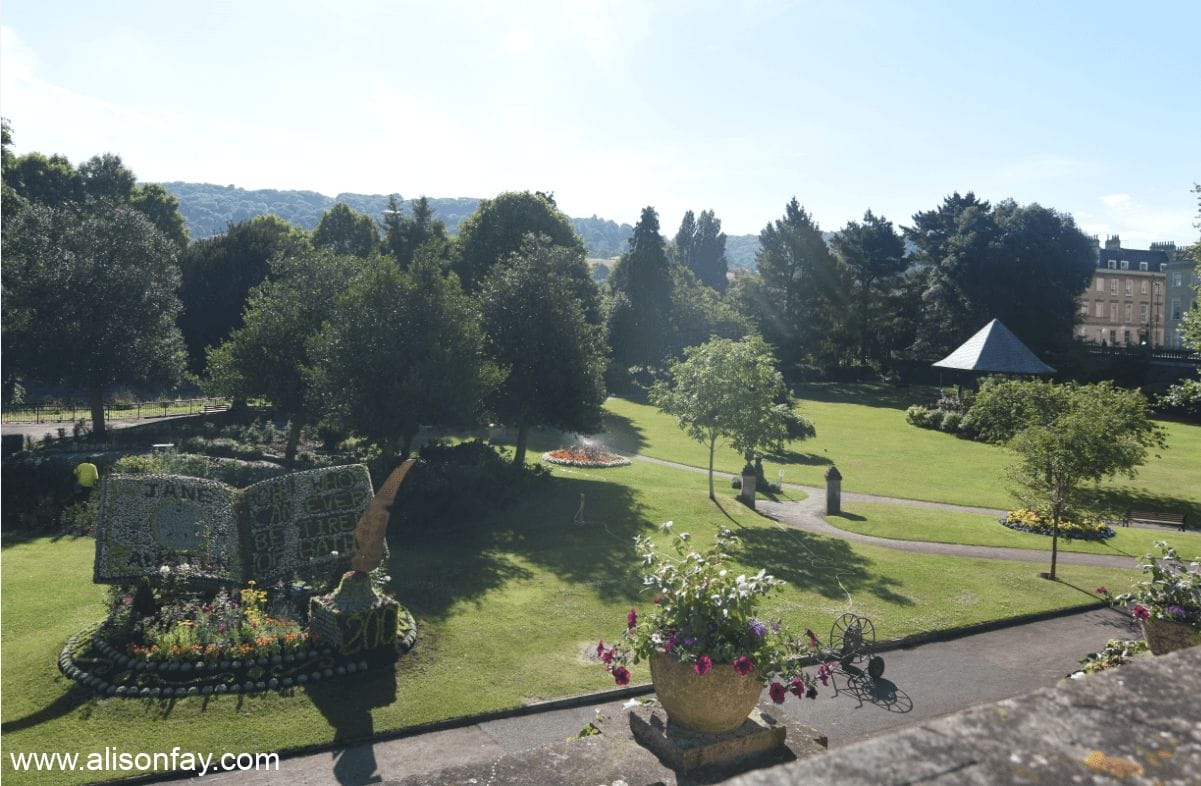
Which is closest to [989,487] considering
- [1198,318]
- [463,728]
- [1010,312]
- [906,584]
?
[1198,318]

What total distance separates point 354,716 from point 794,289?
78714mm

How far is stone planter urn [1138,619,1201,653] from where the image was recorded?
1236cm

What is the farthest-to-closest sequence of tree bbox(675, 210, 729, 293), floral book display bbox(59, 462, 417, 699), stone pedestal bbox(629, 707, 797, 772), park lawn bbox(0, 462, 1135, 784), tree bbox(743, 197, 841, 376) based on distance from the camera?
tree bbox(675, 210, 729, 293) < tree bbox(743, 197, 841, 376) < floral book display bbox(59, 462, 417, 699) < park lawn bbox(0, 462, 1135, 784) < stone pedestal bbox(629, 707, 797, 772)

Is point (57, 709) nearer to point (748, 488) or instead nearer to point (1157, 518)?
point (748, 488)

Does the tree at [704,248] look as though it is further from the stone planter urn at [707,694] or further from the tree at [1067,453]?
the stone planter urn at [707,694]

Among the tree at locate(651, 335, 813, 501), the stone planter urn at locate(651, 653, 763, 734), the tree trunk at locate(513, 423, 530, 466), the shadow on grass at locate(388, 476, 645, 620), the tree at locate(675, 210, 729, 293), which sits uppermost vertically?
the tree at locate(675, 210, 729, 293)

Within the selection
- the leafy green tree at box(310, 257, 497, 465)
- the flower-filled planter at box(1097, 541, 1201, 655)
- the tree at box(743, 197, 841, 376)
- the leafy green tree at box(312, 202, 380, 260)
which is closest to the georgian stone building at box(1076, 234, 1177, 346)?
the tree at box(743, 197, 841, 376)

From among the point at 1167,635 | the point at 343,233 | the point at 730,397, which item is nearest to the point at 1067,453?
the point at 730,397

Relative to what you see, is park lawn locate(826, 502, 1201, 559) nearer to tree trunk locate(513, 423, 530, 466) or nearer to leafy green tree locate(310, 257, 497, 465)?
tree trunk locate(513, 423, 530, 466)

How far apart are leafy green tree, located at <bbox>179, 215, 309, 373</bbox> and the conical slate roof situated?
50913 mm

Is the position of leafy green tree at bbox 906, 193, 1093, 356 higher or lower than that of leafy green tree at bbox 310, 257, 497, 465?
higher

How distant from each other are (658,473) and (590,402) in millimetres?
5643

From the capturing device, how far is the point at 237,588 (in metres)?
19.4

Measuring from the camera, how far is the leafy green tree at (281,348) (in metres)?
40.7
